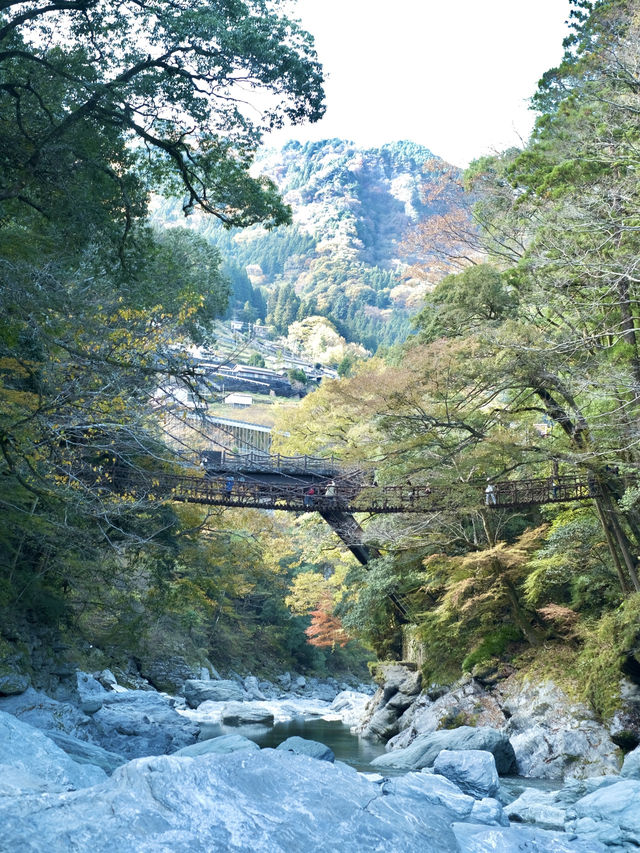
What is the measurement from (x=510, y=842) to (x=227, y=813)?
201 centimetres

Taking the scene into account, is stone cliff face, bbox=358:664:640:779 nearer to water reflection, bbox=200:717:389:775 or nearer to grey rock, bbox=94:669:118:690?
water reflection, bbox=200:717:389:775

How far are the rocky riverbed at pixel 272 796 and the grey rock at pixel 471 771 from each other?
0.01 metres

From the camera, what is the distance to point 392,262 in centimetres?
13250

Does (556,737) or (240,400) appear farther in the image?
(240,400)

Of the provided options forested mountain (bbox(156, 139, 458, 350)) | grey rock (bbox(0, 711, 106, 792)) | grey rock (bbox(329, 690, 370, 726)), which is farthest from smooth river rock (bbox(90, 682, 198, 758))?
forested mountain (bbox(156, 139, 458, 350))

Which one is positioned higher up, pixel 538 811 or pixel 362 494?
pixel 362 494

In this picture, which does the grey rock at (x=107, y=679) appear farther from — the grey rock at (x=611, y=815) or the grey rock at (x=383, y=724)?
the grey rock at (x=611, y=815)

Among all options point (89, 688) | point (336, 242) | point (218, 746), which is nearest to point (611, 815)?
point (218, 746)

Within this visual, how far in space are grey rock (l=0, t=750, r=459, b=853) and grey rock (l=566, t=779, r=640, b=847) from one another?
72.8 inches

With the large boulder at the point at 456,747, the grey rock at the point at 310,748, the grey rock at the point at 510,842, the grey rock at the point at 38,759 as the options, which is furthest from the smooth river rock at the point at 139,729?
A: the grey rock at the point at 510,842

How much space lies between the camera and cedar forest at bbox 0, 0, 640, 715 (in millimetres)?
5805

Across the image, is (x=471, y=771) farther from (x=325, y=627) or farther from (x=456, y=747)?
(x=325, y=627)

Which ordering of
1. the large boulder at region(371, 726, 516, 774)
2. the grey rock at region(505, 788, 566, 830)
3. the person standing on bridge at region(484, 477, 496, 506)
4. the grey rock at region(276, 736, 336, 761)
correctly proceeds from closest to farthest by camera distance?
1. the grey rock at region(505, 788, 566, 830)
2. the grey rock at region(276, 736, 336, 761)
3. the large boulder at region(371, 726, 516, 774)
4. the person standing on bridge at region(484, 477, 496, 506)

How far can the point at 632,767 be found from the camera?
813cm
